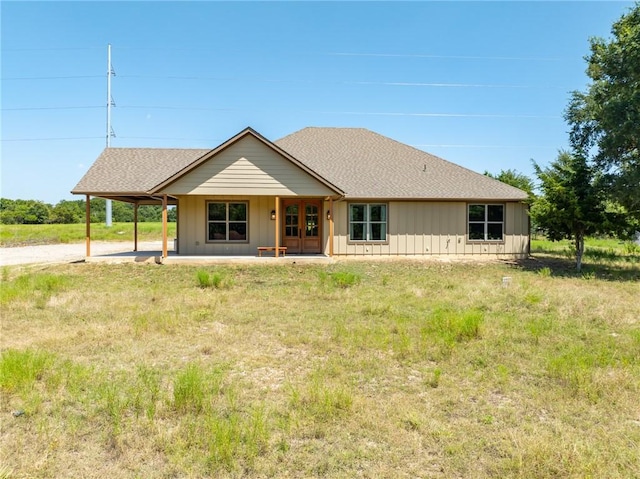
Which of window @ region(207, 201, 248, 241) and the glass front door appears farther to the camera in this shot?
the glass front door

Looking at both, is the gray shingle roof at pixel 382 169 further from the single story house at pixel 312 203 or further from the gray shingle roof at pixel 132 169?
the gray shingle roof at pixel 132 169

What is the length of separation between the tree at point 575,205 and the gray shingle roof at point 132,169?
1572cm

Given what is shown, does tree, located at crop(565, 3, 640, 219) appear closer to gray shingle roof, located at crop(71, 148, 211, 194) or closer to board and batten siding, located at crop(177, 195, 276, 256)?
board and batten siding, located at crop(177, 195, 276, 256)

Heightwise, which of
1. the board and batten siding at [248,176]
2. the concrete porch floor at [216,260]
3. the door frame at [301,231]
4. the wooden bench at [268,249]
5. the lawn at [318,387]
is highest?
the board and batten siding at [248,176]

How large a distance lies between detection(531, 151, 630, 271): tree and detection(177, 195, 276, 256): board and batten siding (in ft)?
36.5

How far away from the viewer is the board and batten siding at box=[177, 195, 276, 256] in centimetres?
1686

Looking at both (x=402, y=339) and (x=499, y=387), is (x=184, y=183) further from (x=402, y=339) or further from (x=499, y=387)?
(x=499, y=387)

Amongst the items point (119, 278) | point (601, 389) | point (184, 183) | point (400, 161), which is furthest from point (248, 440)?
point (400, 161)

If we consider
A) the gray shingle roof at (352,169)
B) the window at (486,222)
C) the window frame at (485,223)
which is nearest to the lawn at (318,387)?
the gray shingle roof at (352,169)

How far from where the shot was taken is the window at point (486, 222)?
18.2 meters

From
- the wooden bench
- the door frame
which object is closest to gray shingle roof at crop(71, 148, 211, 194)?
the wooden bench

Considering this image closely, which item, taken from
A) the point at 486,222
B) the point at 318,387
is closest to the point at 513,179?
the point at 486,222

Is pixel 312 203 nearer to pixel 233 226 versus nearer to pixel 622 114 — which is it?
pixel 233 226

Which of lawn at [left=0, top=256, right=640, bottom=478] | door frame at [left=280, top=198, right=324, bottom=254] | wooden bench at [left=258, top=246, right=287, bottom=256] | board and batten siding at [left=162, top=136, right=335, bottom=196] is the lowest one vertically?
lawn at [left=0, top=256, right=640, bottom=478]
